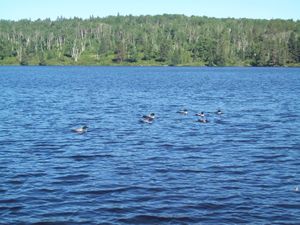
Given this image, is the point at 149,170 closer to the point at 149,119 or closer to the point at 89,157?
the point at 89,157

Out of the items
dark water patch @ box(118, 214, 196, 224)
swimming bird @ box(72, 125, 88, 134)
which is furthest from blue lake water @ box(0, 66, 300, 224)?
swimming bird @ box(72, 125, 88, 134)

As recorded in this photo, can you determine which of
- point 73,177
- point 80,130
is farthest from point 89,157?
point 80,130

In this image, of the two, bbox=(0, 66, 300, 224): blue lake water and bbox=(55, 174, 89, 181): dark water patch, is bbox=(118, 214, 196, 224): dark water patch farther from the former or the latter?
bbox=(55, 174, 89, 181): dark water patch

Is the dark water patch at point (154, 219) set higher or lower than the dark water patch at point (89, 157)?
higher

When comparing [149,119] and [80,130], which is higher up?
[80,130]

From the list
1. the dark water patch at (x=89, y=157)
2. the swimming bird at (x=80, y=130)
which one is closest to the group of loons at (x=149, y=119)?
the swimming bird at (x=80, y=130)

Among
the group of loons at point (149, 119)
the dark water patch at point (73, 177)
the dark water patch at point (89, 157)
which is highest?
the dark water patch at point (73, 177)

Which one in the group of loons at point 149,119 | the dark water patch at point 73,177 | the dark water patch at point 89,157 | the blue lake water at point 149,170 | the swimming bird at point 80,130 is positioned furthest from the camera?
the group of loons at point 149,119

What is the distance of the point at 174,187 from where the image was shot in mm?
26234

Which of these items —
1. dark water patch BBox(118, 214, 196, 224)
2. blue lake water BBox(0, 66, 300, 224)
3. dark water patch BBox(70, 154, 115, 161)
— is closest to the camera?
dark water patch BBox(118, 214, 196, 224)

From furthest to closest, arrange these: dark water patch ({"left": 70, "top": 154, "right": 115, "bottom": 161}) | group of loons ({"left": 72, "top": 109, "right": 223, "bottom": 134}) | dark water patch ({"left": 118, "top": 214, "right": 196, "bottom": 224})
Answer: group of loons ({"left": 72, "top": 109, "right": 223, "bottom": 134}) → dark water patch ({"left": 70, "top": 154, "right": 115, "bottom": 161}) → dark water patch ({"left": 118, "top": 214, "right": 196, "bottom": 224})

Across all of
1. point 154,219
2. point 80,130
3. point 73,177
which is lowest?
point 80,130

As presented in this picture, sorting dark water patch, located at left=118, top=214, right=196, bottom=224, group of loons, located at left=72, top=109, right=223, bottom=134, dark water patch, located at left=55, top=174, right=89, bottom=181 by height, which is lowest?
group of loons, located at left=72, top=109, right=223, bottom=134

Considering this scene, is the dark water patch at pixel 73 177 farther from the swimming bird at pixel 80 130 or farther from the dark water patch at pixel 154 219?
the swimming bird at pixel 80 130
